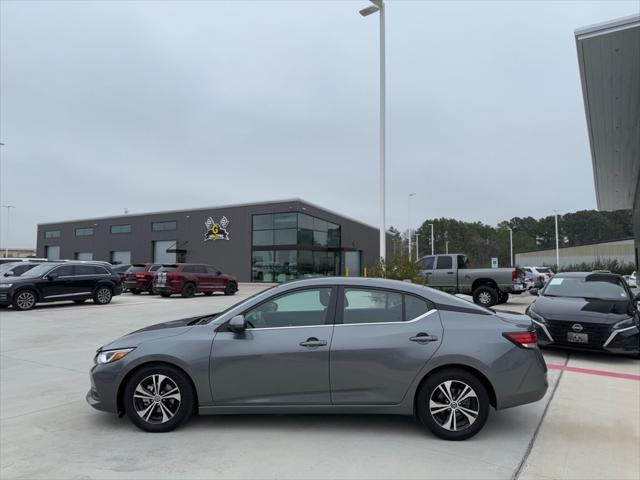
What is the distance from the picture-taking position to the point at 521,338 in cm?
418

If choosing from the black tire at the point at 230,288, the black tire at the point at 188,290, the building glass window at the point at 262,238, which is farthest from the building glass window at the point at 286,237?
the black tire at the point at 188,290

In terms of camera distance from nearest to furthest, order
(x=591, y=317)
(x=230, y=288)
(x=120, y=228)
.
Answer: (x=591, y=317) → (x=230, y=288) → (x=120, y=228)

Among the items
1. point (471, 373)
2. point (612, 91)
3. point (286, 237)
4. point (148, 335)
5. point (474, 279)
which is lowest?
point (471, 373)

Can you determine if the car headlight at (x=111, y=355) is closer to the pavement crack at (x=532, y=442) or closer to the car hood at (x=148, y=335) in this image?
the car hood at (x=148, y=335)

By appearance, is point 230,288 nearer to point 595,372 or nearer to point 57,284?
point 57,284

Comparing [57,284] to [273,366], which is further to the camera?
[57,284]

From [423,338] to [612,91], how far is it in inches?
674

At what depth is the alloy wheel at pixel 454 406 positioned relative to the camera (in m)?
4.02

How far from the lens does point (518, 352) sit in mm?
4129

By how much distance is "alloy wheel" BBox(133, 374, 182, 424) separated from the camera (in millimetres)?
4188

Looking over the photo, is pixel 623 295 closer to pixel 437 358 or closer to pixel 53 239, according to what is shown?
pixel 437 358

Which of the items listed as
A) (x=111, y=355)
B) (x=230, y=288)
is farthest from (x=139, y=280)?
(x=111, y=355)

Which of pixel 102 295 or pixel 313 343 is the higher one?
pixel 313 343

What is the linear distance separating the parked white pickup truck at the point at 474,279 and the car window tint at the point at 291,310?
11.9 meters
